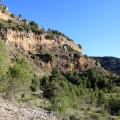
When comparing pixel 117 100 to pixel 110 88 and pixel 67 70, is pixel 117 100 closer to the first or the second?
pixel 110 88

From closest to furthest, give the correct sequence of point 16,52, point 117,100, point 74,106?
1. point 74,106
2. point 117,100
3. point 16,52

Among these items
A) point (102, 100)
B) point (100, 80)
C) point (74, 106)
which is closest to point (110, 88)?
point (100, 80)

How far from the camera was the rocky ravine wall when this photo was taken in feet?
379

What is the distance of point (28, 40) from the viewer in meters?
126

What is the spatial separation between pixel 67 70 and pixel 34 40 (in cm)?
2170

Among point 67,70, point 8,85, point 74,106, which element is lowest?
point 74,106

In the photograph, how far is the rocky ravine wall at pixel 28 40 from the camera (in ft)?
379

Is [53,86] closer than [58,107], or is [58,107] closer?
[58,107]

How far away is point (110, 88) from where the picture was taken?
116m

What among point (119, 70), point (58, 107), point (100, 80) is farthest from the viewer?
point (119, 70)

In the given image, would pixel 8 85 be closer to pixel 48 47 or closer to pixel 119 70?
pixel 48 47

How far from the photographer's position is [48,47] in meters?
132

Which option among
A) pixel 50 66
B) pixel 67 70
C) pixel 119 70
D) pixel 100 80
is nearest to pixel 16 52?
pixel 50 66

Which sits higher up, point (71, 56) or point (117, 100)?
point (71, 56)
